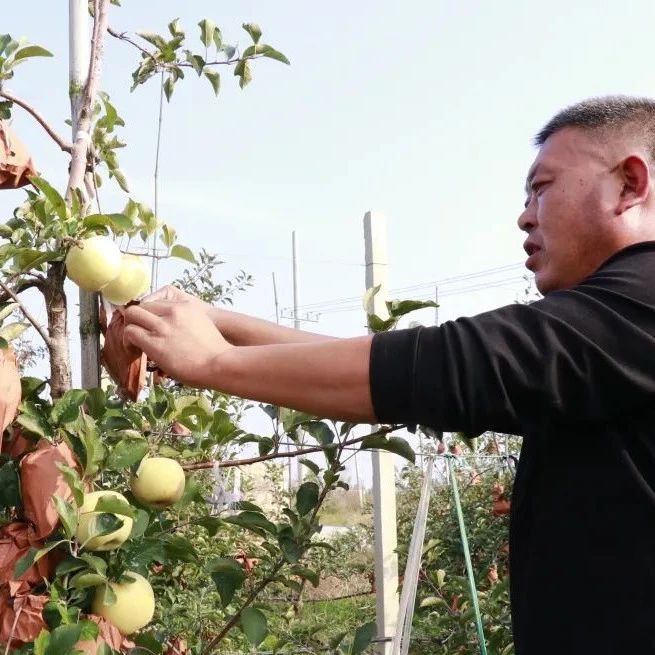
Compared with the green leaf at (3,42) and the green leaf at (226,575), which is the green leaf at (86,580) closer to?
the green leaf at (226,575)

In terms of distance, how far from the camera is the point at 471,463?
512cm

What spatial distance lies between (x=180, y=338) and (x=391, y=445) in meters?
0.66

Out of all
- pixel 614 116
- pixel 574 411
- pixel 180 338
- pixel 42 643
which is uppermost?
pixel 614 116

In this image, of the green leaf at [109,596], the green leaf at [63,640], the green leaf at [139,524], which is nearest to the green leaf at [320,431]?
the green leaf at [139,524]

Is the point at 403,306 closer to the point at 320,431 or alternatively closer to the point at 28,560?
the point at 320,431

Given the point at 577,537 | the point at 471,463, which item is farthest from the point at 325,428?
the point at 471,463

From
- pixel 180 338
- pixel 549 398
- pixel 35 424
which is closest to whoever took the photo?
pixel 549 398

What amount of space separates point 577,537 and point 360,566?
6074 mm

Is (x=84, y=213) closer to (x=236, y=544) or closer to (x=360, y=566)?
(x=236, y=544)

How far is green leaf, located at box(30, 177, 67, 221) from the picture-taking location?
1.25m

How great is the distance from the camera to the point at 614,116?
3.44ft

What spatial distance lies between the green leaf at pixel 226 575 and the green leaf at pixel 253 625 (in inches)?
1.6

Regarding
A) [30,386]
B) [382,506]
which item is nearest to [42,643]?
[30,386]

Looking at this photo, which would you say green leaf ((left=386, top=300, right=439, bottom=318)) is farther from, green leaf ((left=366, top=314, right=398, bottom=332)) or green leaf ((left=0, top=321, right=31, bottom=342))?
green leaf ((left=0, top=321, right=31, bottom=342))
